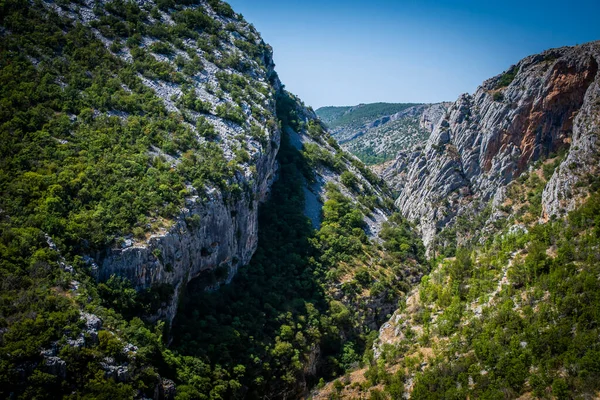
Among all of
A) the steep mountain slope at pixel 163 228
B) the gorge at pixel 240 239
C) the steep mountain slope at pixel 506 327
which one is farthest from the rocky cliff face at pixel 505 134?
the steep mountain slope at pixel 163 228

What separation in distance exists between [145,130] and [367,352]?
4603 cm

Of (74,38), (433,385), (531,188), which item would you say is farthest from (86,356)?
(531,188)

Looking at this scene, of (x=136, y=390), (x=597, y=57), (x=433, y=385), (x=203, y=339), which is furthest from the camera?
(x=597, y=57)

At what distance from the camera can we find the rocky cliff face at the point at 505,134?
83375 millimetres

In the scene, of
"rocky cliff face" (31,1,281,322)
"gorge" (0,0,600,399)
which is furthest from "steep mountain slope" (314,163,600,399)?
"rocky cliff face" (31,1,281,322)

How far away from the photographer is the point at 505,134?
100125mm

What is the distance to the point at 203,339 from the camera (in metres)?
55.6

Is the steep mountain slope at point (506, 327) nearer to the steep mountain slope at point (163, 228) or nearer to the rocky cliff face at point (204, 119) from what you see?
the steep mountain slope at point (163, 228)

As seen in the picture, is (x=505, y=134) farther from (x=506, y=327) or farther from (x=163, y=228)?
(x=163, y=228)

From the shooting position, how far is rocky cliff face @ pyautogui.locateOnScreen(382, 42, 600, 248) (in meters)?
83.4

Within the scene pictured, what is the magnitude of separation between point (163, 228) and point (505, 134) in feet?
258

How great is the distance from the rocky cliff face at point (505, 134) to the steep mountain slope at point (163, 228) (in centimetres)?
1677

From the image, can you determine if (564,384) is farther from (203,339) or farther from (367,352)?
(203,339)

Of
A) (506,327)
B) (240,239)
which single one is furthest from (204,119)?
(506,327)
